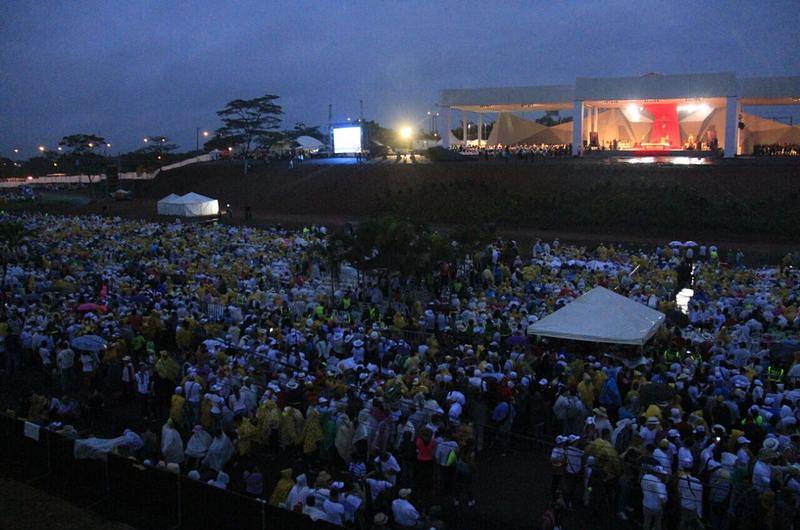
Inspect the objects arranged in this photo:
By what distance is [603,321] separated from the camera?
11914mm

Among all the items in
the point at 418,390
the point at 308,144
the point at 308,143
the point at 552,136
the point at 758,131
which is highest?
the point at 308,143

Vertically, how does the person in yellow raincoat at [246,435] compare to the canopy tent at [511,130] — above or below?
Answer: below

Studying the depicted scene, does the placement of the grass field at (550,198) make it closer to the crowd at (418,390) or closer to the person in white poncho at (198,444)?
the crowd at (418,390)

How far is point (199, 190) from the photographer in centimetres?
5009

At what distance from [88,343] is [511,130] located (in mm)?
48231

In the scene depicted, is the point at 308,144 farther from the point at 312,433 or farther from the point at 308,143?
the point at 312,433

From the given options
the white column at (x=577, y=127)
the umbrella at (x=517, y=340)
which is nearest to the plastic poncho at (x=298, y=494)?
the umbrella at (x=517, y=340)

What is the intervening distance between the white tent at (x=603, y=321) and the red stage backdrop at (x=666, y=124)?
39.4 m

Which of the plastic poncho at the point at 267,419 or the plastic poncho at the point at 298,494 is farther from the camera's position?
the plastic poncho at the point at 267,419

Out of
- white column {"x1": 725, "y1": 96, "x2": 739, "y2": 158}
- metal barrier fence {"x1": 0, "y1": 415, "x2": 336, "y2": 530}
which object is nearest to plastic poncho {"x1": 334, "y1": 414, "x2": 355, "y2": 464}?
metal barrier fence {"x1": 0, "y1": 415, "x2": 336, "y2": 530}

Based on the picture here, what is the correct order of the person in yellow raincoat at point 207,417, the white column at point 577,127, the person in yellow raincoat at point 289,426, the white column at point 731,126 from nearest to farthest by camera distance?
the person in yellow raincoat at point 289,426
the person in yellow raincoat at point 207,417
the white column at point 731,126
the white column at point 577,127

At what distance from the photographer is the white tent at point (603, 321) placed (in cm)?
1159

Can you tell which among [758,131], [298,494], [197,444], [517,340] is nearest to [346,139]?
[758,131]

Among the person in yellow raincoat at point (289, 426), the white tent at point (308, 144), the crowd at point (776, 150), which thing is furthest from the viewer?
the white tent at point (308, 144)
